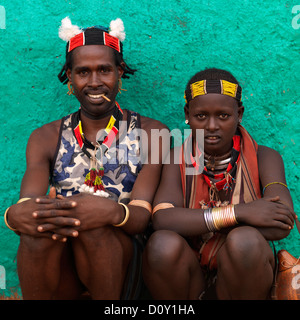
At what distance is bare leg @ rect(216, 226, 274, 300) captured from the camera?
265cm

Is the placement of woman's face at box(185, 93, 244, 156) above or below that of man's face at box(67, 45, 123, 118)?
below

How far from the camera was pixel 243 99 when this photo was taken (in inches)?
150

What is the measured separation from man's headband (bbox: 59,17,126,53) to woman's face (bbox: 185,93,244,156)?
76 centimetres

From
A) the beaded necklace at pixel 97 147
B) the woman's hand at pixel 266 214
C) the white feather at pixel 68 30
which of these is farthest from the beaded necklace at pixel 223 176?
the white feather at pixel 68 30

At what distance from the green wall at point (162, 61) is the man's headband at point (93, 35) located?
1.27ft

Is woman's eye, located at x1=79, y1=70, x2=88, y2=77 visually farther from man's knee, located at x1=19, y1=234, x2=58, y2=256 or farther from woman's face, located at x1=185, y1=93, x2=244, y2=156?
man's knee, located at x1=19, y1=234, x2=58, y2=256

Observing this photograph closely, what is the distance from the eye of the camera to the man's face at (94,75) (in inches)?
131

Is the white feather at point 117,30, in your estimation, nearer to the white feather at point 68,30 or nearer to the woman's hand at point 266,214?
the white feather at point 68,30

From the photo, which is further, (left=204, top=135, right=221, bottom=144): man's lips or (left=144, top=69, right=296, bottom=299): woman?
(left=204, top=135, right=221, bottom=144): man's lips
